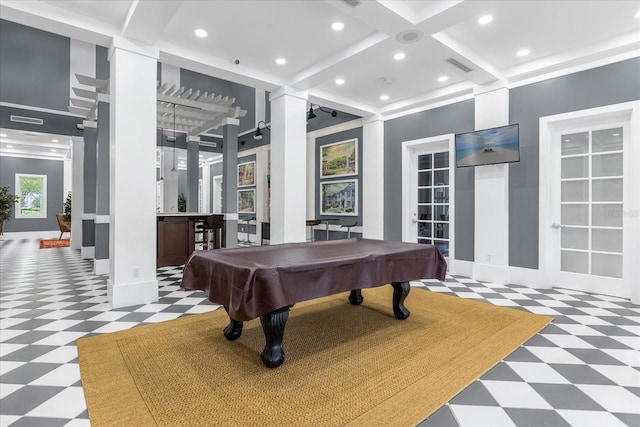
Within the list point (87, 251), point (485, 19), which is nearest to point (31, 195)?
point (87, 251)

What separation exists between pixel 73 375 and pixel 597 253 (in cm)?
594

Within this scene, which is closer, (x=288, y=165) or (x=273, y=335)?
(x=273, y=335)

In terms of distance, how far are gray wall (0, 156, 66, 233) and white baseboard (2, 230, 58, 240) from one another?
0.12 meters

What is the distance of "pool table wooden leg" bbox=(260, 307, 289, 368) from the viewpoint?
243 centimetres

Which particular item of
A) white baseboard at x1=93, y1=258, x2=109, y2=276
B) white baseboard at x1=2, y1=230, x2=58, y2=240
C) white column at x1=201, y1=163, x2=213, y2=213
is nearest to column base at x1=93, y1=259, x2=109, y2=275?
white baseboard at x1=93, y1=258, x2=109, y2=276

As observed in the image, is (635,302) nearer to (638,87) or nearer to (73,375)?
(638,87)

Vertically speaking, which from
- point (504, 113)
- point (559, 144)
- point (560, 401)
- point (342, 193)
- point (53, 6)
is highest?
point (53, 6)

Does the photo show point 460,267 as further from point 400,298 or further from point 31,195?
point 31,195

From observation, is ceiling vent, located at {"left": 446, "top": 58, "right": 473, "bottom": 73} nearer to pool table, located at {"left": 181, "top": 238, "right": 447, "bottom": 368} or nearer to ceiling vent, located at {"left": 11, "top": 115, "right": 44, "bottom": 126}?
pool table, located at {"left": 181, "top": 238, "right": 447, "bottom": 368}

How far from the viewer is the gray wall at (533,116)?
172 inches

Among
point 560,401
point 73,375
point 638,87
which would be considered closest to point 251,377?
point 73,375

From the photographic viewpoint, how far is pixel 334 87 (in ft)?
19.0

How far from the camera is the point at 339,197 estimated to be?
7730 mm

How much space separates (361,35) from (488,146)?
2603mm
